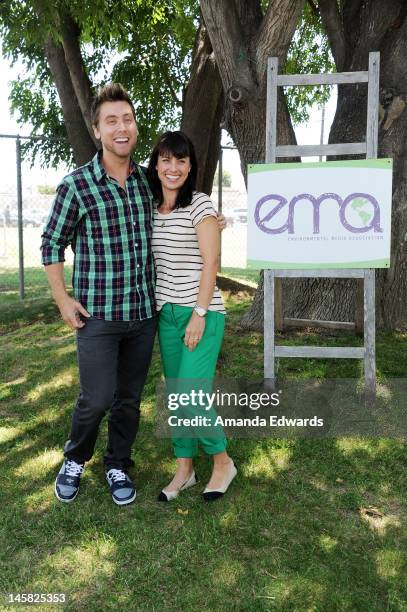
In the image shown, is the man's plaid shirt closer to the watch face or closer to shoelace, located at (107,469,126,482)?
the watch face

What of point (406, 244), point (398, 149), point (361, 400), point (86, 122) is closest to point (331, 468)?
point (361, 400)

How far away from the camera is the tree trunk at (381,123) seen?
16.4 feet

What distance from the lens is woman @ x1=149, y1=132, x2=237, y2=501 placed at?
275 centimetres

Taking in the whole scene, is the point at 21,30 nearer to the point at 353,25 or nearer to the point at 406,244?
the point at 353,25

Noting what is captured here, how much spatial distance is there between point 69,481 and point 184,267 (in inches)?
49.7

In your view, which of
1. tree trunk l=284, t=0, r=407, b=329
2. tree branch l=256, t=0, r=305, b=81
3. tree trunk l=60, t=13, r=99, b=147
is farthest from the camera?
tree trunk l=60, t=13, r=99, b=147

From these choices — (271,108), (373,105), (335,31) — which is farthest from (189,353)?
(335,31)

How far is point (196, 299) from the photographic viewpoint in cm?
280

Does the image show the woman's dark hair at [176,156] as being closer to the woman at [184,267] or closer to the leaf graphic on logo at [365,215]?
the woman at [184,267]

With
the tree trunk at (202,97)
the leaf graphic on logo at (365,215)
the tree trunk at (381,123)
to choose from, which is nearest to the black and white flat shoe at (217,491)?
the leaf graphic on logo at (365,215)

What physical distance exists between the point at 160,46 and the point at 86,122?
7.86 feet

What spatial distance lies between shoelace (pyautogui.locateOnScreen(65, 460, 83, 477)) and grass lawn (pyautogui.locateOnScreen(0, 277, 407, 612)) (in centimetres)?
12

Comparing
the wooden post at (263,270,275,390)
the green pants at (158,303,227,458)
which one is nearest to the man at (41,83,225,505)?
the green pants at (158,303,227,458)

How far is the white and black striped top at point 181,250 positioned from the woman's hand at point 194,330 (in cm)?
9
